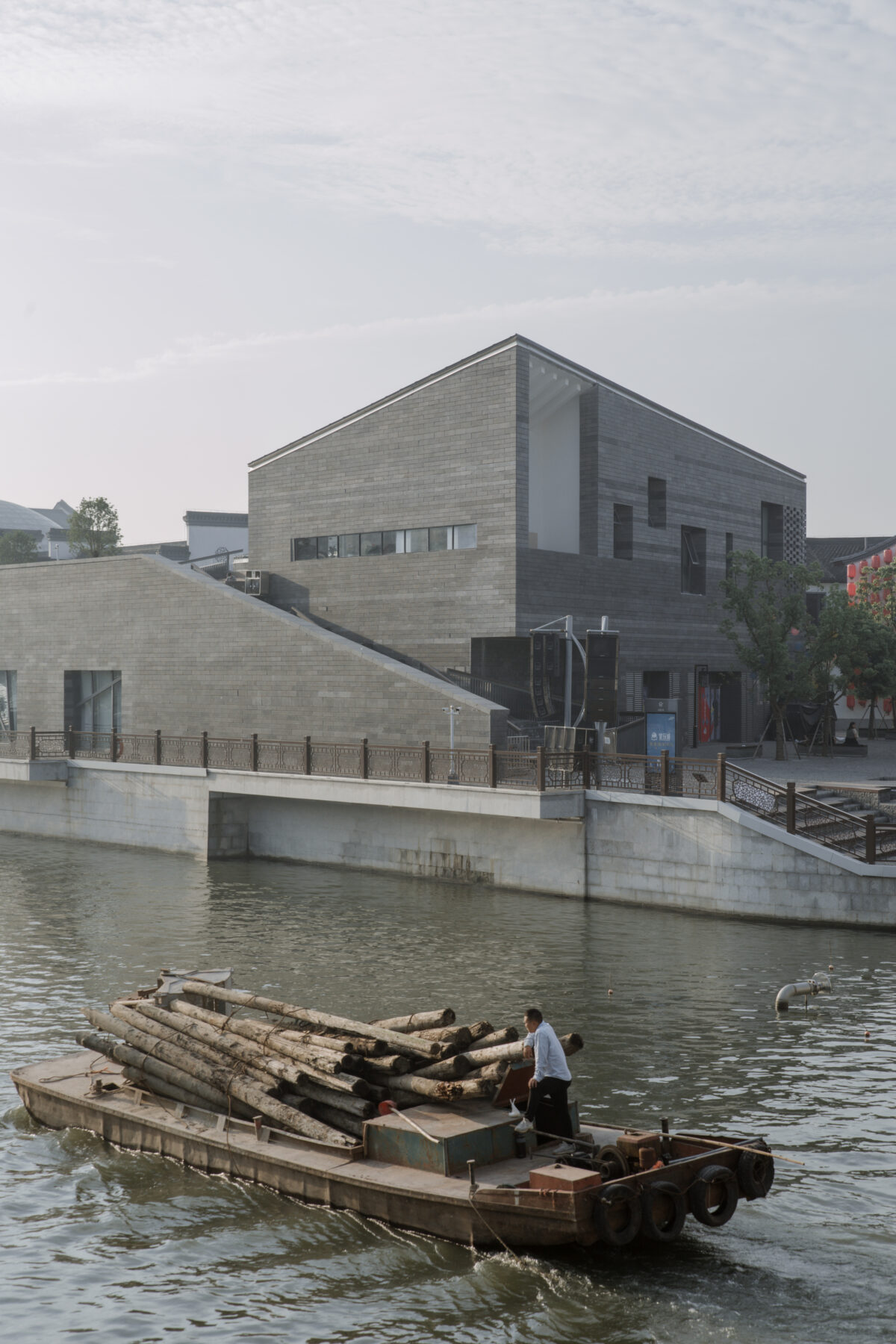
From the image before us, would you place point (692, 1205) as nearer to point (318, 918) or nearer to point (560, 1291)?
point (560, 1291)

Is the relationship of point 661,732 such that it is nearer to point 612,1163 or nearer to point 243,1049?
point 243,1049

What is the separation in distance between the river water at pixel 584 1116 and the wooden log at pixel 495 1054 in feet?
→ 5.15

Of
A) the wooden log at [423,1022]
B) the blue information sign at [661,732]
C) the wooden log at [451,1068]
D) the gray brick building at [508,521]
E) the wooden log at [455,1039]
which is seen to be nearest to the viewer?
the wooden log at [451,1068]

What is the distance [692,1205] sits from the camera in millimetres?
10188

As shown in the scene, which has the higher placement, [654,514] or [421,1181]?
[654,514]

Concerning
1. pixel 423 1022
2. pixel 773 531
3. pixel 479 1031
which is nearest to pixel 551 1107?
pixel 479 1031

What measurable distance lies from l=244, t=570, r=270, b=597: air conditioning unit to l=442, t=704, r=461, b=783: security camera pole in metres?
12.6

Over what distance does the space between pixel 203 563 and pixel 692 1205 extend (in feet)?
166

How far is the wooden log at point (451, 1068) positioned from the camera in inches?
449

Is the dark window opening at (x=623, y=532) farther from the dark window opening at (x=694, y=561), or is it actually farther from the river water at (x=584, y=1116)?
the river water at (x=584, y=1116)

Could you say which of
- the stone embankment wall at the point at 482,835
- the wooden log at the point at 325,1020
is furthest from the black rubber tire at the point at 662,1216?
the stone embankment wall at the point at 482,835

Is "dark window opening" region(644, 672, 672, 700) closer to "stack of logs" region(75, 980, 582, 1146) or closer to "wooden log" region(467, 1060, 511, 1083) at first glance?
"stack of logs" region(75, 980, 582, 1146)

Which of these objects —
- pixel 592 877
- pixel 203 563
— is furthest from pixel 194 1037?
pixel 203 563

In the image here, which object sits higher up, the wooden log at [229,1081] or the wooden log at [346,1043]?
the wooden log at [346,1043]
